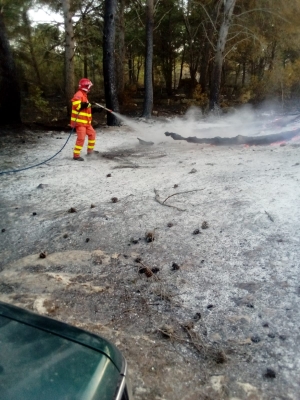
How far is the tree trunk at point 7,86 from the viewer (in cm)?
1175

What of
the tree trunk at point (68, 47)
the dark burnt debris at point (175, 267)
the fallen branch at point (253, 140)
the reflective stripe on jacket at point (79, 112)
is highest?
the tree trunk at point (68, 47)

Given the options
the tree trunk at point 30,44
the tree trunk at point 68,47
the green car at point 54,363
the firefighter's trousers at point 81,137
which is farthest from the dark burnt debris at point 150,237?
the tree trunk at point 30,44

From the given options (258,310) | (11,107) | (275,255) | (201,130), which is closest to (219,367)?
(258,310)

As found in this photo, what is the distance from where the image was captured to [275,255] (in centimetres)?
390

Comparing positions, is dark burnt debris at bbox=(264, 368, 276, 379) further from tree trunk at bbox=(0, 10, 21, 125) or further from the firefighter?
tree trunk at bbox=(0, 10, 21, 125)

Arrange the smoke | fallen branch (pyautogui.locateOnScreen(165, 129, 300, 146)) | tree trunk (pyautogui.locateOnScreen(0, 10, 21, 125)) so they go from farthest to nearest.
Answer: the smoke, tree trunk (pyautogui.locateOnScreen(0, 10, 21, 125)), fallen branch (pyautogui.locateOnScreen(165, 129, 300, 146))

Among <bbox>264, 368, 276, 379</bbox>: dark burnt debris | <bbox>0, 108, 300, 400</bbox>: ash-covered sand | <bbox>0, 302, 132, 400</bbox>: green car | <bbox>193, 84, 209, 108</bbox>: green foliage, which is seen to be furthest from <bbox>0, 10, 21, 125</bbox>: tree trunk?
<bbox>264, 368, 276, 379</bbox>: dark burnt debris

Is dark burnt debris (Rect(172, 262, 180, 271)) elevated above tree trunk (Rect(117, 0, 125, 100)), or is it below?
below

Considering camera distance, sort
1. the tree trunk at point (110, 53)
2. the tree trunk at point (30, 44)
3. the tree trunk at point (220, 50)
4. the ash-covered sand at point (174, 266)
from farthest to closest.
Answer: the tree trunk at point (30, 44) < the tree trunk at point (220, 50) < the tree trunk at point (110, 53) < the ash-covered sand at point (174, 266)

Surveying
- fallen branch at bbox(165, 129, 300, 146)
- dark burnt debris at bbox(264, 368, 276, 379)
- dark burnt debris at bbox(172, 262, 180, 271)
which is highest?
fallen branch at bbox(165, 129, 300, 146)

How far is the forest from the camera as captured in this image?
13547 mm

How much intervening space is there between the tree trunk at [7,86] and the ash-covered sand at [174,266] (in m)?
5.87

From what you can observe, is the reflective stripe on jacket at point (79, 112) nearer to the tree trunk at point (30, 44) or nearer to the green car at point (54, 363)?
the green car at point (54, 363)

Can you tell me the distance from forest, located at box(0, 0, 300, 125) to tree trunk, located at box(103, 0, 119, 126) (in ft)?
0.12
